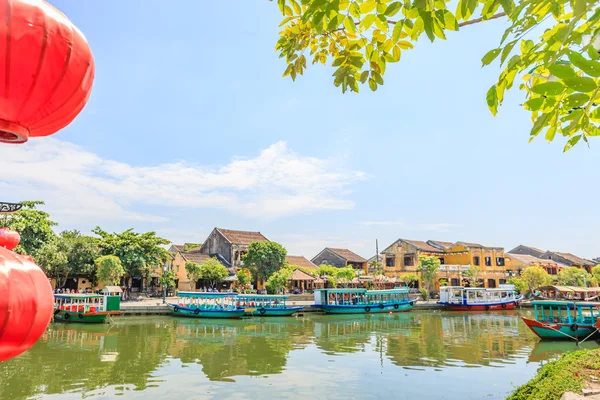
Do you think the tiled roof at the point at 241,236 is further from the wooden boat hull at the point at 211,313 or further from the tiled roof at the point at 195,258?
the wooden boat hull at the point at 211,313

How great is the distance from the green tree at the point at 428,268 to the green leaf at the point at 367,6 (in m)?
34.9

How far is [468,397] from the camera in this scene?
336 inches

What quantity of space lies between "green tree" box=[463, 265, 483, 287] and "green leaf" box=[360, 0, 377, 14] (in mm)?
37840

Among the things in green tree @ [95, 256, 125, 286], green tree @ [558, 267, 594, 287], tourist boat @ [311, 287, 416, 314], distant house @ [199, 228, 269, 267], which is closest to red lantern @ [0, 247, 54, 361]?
green tree @ [95, 256, 125, 286]

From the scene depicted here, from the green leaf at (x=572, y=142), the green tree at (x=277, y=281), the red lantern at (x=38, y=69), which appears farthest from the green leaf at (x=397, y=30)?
the green tree at (x=277, y=281)

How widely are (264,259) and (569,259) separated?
35.5 m

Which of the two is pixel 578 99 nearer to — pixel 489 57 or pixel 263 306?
pixel 489 57

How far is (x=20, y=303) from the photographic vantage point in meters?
1.60

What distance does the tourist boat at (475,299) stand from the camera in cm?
2914

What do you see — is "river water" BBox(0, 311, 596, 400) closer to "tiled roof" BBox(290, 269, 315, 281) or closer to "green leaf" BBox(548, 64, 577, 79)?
"green leaf" BBox(548, 64, 577, 79)

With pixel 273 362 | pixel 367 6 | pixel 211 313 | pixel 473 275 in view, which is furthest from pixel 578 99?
pixel 473 275

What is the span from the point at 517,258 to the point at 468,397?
125 ft

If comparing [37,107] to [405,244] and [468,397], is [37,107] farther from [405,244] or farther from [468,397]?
[405,244]

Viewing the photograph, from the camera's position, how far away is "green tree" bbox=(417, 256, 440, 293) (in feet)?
114
